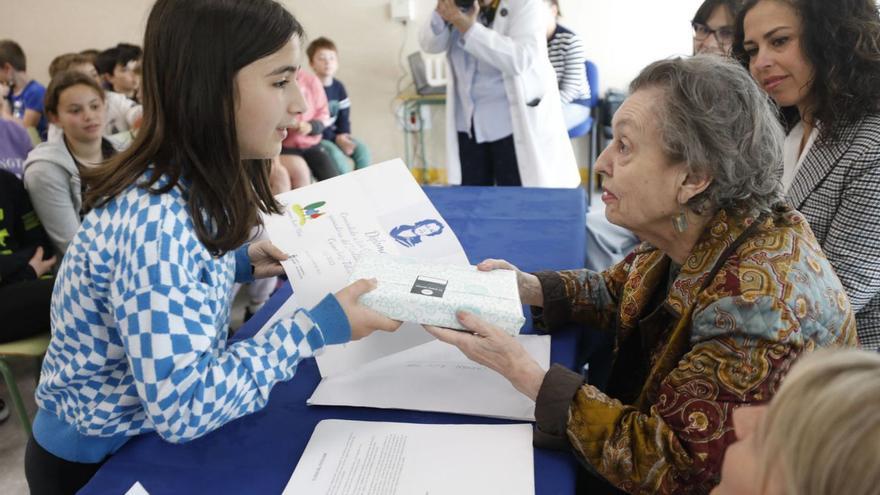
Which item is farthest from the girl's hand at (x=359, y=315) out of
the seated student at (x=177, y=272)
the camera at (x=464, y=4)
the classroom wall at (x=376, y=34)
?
the classroom wall at (x=376, y=34)

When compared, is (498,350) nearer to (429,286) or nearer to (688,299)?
(429,286)

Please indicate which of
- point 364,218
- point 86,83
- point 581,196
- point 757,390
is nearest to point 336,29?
point 86,83

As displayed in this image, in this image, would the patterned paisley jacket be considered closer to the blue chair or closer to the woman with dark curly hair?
the woman with dark curly hair

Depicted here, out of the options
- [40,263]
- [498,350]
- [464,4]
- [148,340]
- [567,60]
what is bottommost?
[40,263]

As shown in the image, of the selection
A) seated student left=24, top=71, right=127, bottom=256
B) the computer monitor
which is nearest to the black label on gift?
seated student left=24, top=71, right=127, bottom=256

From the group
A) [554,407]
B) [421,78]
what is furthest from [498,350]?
[421,78]

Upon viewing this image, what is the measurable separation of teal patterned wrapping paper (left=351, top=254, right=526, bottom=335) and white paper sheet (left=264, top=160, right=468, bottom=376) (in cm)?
14

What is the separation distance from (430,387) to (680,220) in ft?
1.74

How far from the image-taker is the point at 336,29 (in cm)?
527

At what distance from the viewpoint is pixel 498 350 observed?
3.04 ft

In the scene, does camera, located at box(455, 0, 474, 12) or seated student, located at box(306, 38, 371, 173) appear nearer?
camera, located at box(455, 0, 474, 12)

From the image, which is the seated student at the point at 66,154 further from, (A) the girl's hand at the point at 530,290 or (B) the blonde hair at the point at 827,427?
(B) the blonde hair at the point at 827,427

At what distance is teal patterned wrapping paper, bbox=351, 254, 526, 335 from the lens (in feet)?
3.03

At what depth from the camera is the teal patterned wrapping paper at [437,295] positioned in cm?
92
